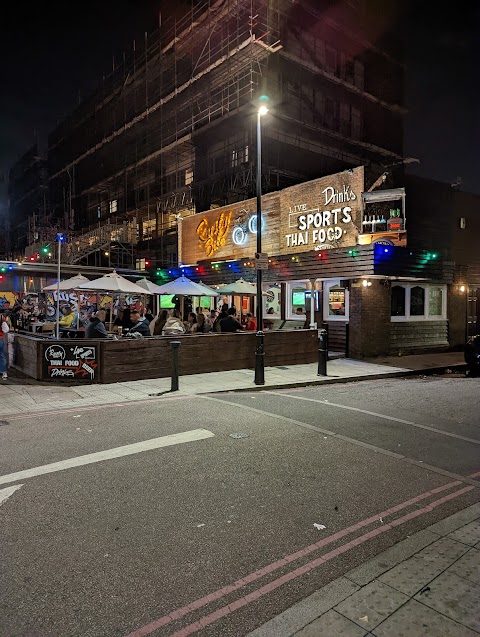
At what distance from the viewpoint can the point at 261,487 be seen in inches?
186

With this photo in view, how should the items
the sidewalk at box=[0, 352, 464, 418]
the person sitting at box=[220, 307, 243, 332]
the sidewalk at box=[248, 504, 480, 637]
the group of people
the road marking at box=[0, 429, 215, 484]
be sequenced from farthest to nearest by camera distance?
the person sitting at box=[220, 307, 243, 332] < the group of people < the sidewalk at box=[0, 352, 464, 418] < the road marking at box=[0, 429, 215, 484] < the sidewalk at box=[248, 504, 480, 637]

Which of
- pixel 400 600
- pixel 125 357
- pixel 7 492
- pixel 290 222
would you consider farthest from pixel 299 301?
pixel 400 600

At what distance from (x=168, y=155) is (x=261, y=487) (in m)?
34.1

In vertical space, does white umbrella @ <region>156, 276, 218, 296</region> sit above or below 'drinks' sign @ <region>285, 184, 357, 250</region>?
below

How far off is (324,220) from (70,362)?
10.5m

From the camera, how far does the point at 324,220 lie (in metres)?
16.6

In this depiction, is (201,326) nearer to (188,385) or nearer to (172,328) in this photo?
(172,328)

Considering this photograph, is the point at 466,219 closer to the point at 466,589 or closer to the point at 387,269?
the point at 387,269

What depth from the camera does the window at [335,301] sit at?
17.5 m

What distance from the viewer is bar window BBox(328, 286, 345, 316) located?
1759 cm

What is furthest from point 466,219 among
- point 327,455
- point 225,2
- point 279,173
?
point 225,2

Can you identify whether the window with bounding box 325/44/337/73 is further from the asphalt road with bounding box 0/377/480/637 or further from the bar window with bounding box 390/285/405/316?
the asphalt road with bounding box 0/377/480/637

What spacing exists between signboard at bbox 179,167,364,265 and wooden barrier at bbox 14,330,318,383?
5732 mm

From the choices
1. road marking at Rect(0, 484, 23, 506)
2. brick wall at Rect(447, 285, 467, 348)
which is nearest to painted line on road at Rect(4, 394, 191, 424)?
road marking at Rect(0, 484, 23, 506)
